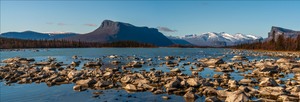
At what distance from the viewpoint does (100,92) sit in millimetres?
26672

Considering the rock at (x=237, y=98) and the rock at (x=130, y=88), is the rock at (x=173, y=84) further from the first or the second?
the rock at (x=237, y=98)

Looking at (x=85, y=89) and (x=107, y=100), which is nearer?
(x=107, y=100)

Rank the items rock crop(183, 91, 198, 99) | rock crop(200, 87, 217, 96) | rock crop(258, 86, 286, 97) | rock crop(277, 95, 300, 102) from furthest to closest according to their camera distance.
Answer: rock crop(200, 87, 217, 96), rock crop(258, 86, 286, 97), rock crop(183, 91, 198, 99), rock crop(277, 95, 300, 102)

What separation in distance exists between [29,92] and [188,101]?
52.5ft

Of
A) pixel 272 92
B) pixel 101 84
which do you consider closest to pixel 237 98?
pixel 272 92

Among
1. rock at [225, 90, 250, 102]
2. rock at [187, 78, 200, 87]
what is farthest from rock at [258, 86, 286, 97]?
rock at [187, 78, 200, 87]

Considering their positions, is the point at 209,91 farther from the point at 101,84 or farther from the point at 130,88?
the point at 101,84

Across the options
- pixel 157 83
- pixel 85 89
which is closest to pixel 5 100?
A: pixel 85 89

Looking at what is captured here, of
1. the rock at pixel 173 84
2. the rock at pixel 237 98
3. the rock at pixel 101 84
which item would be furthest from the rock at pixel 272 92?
the rock at pixel 101 84

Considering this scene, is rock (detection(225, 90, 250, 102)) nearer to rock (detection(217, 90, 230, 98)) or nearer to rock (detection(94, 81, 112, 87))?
rock (detection(217, 90, 230, 98))

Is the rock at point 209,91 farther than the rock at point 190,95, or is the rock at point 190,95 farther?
the rock at point 209,91

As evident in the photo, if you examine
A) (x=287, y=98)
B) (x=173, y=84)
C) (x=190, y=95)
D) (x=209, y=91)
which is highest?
(x=287, y=98)

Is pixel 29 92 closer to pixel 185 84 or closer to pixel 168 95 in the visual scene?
pixel 168 95

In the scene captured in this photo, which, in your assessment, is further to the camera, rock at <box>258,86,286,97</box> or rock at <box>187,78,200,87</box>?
rock at <box>187,78,200,87</box>
